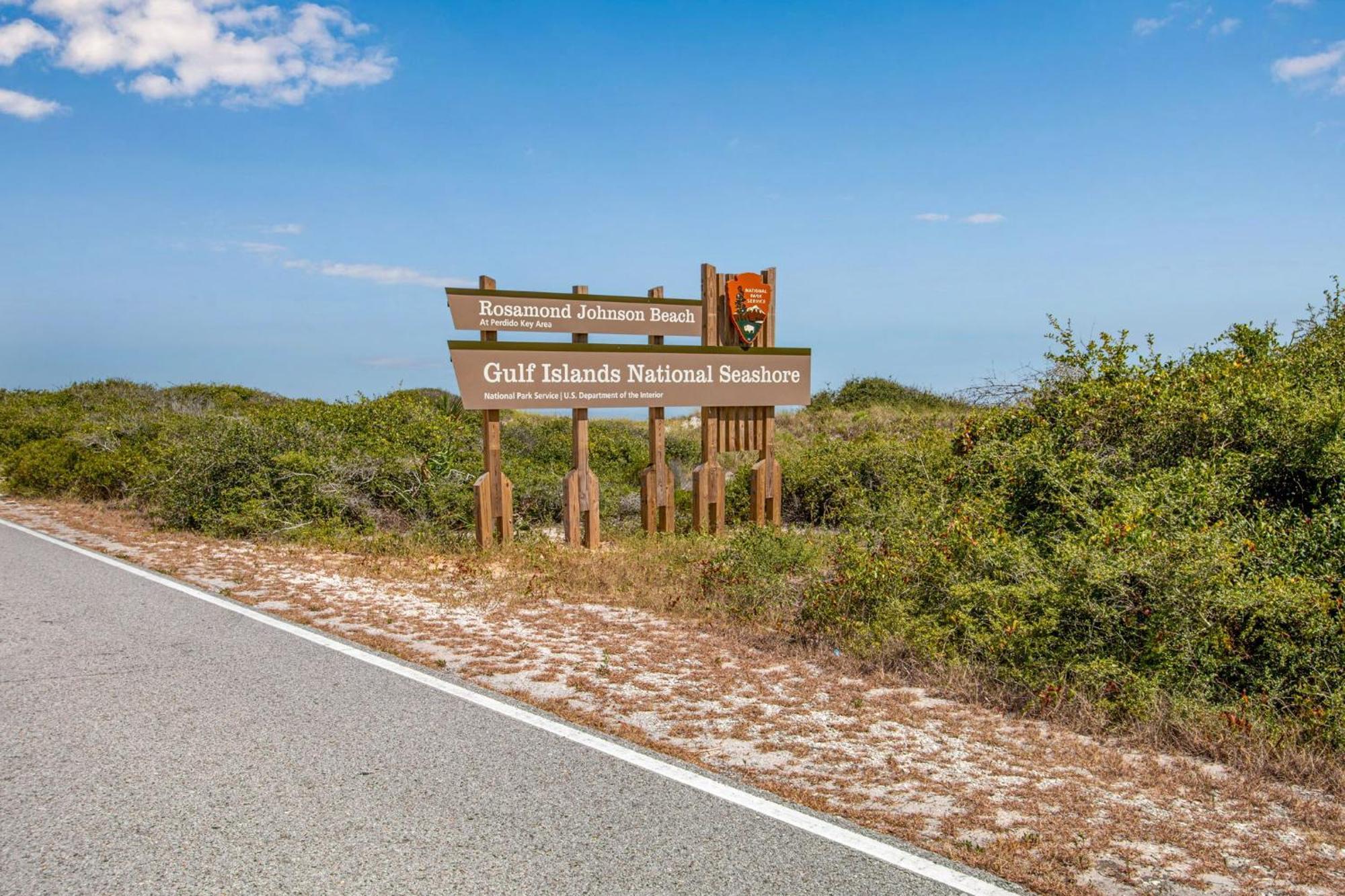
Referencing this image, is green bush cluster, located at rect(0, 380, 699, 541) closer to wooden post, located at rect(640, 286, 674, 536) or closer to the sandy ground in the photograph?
wooden post, located at rect(640, 286, 674, 536)

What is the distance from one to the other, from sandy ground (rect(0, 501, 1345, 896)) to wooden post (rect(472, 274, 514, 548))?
125 inches

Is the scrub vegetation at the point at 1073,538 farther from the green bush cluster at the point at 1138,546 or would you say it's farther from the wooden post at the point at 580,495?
the wooden post at the point at 580,495

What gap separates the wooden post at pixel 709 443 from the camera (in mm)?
14219

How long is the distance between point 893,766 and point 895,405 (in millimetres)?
25439

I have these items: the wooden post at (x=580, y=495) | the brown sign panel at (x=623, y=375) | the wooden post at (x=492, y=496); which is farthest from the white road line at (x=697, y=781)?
the wooden post at (x=580, y=495)

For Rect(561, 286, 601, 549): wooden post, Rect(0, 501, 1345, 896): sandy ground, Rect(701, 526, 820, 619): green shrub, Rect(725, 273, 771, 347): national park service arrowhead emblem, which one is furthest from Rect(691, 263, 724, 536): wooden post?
Rect(0, 501, 1345, 896): sandy ground

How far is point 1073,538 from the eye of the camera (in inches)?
265

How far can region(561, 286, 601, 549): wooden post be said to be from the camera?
1307 centimetres

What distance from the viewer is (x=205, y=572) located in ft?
36.0

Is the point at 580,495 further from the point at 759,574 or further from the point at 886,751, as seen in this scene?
the point at 886,751

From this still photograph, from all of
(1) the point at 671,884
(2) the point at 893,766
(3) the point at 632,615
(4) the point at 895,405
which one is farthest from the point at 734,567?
(4) the point at 895,405

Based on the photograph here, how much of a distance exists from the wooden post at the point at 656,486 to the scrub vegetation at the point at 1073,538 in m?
0.41

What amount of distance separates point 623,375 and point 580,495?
1.73 m

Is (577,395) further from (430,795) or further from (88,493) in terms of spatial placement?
(88,493)
